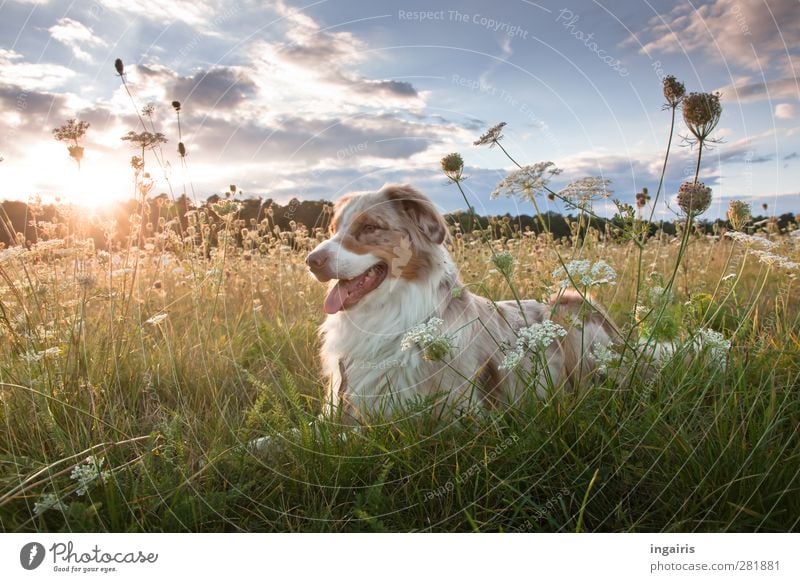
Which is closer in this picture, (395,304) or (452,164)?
(452,164)

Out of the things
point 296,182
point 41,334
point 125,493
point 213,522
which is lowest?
point 213,522

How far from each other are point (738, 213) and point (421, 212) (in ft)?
5.73

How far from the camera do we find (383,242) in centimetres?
347

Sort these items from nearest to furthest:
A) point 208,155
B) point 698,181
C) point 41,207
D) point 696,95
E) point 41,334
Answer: point 696,95
point 698,181
point 208,155
point 41,334
point 41,207

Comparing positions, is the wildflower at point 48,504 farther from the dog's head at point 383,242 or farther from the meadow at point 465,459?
the dog's head at point 383,242

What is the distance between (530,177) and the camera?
2.53 meters

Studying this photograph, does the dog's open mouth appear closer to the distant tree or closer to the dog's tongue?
the dog's tongue

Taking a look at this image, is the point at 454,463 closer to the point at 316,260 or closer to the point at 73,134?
the point at 316,260

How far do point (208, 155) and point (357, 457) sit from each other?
5.68ft

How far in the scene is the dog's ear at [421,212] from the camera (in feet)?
11.7
